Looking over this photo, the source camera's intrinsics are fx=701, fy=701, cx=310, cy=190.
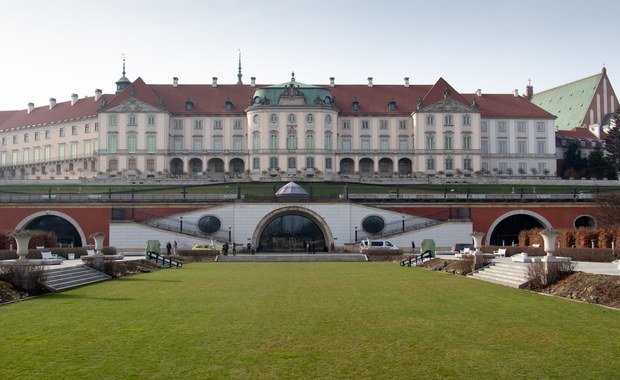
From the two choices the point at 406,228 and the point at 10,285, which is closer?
the point at 10,285

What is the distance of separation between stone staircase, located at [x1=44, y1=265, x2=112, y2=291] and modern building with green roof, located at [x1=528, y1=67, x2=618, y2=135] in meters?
91.5

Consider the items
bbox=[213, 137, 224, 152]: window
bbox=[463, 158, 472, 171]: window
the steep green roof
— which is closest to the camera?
bbox=[463, 158, 472, 171]: window

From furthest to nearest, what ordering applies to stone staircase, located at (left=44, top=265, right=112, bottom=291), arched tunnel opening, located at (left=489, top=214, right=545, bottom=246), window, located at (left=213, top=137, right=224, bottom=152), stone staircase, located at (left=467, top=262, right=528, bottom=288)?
window, located at (left=213, top=137, right=224, bottom=152), arched tunnel opening, located at (left=489, top=214, right=545, bottom=246), stone staircase, located at (left=467, top=262, right=528, bottom=288), stone staircase, located at (left=44, top=265, right=112, bottom=291)

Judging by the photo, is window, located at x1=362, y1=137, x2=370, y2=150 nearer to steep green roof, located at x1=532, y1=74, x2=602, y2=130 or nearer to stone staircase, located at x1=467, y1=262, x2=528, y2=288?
steep green roof, located at x1=532, y1=74, x2=602, y2=130

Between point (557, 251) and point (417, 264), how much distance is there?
730cm

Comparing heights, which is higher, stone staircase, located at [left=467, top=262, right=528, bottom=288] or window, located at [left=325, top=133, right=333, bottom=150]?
window, located at [left=325, top=133, right=333, bottom=150]

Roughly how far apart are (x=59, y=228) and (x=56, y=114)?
153ft

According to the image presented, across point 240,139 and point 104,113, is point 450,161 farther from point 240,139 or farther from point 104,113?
point 104,113

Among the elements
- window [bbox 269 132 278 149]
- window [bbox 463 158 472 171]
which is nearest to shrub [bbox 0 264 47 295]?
window [bbox 269 132 278 149]

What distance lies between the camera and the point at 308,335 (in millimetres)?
13656

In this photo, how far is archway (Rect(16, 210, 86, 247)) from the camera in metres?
55.5

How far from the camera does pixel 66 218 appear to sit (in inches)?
2176

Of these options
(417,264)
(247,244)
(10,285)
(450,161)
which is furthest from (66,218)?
(450,161)

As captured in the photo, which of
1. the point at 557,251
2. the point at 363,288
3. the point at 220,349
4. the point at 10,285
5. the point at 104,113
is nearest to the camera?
the point at 220,349
